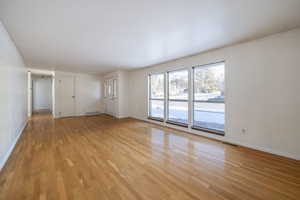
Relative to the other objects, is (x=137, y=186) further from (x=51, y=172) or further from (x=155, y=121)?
(x=155, y=121)

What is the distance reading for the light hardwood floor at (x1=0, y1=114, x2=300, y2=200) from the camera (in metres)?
1.51

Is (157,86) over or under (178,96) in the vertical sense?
over

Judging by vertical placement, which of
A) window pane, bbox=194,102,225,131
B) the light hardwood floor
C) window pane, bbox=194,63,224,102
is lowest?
the light hardwood floor

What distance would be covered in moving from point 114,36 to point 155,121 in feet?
11.8

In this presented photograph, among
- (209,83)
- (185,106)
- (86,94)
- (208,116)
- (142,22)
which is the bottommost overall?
(208,116)

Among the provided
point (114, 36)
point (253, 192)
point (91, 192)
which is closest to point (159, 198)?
point (91, 192)

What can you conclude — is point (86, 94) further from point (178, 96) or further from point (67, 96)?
point (178, 96)

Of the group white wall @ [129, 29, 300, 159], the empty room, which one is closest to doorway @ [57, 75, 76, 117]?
the empty room

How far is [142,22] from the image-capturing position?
2.12 metres

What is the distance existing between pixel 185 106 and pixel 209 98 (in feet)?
2.70

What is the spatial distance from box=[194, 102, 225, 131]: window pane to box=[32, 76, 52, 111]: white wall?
33.7 feet

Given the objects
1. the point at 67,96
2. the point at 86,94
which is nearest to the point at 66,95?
the point at 67,96

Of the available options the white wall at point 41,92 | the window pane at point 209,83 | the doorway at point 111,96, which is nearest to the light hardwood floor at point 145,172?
the window pane at point 209,83

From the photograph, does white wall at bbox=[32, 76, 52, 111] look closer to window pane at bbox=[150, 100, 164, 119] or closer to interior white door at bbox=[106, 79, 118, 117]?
interior white door at bbox=[106, 79, 118, 117]
